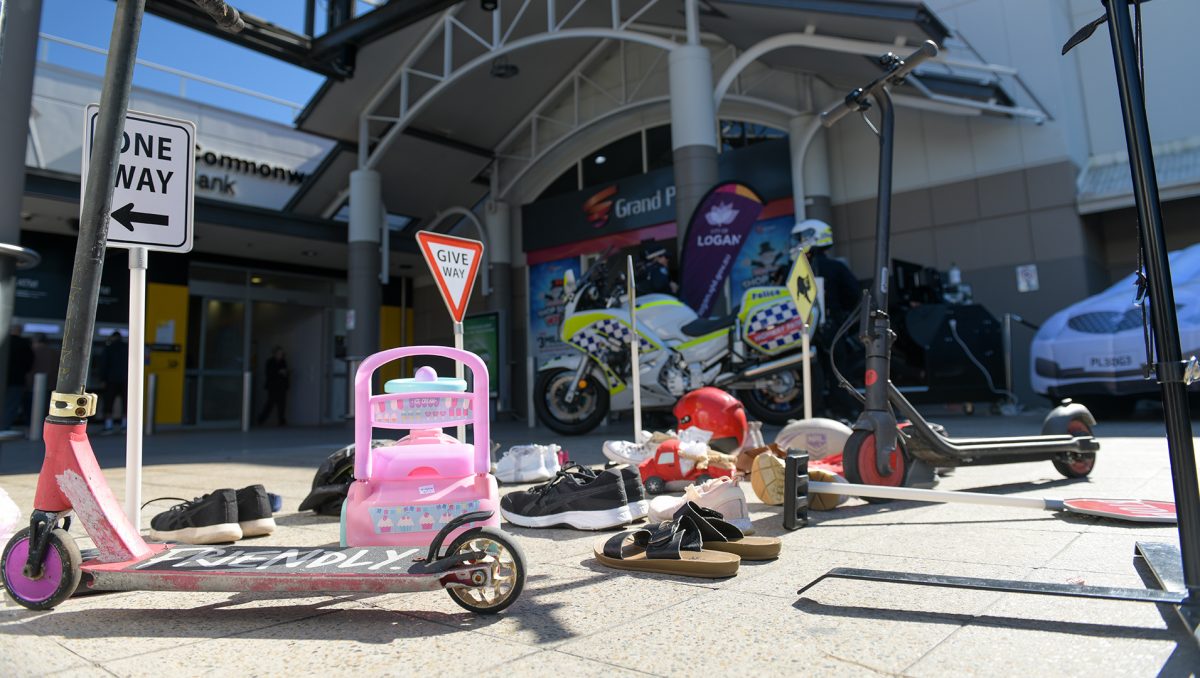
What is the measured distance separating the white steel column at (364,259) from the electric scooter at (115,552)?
38.8 feet

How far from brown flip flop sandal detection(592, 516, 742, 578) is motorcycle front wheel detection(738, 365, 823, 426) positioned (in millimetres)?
5444

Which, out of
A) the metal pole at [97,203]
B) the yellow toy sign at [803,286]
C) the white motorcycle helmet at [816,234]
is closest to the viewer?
the metal pole at [97,203]

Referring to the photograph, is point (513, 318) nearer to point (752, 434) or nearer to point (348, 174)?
point (348, 174)

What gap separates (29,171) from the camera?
11289mm

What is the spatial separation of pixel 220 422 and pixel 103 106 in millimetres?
16015

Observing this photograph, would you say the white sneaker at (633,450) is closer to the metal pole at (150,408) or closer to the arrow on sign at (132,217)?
the arrow on sign at (132,217)

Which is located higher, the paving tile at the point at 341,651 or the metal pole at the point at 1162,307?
the metal pole at the point at 1162,307

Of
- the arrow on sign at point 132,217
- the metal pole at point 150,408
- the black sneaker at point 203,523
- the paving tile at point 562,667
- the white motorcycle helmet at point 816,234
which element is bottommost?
the paving tile at point 562,667

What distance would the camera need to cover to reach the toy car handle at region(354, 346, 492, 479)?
7.80ft

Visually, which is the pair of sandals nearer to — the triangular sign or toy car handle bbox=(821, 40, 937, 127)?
the triangular sign

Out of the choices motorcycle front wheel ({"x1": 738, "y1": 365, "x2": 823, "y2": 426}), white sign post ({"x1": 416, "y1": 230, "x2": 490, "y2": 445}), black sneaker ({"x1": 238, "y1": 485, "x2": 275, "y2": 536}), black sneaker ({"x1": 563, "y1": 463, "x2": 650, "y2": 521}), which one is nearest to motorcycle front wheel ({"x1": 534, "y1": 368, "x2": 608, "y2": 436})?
motorcycle front wheel ({"x1": 738, "y1": 365, "x2": 823, "y2": 426})

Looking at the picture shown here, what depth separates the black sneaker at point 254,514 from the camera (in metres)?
3.02

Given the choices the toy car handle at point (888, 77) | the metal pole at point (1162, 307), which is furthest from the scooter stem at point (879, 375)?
the metal pole at point (1162, 307)

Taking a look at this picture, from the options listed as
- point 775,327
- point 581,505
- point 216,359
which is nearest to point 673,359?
point 775,327
